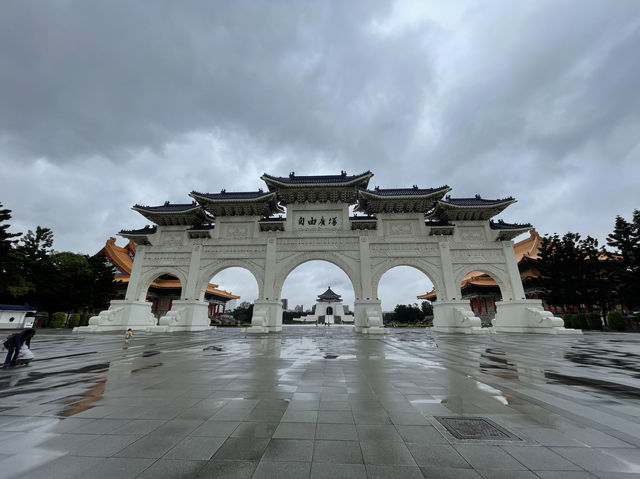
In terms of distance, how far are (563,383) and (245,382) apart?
5.21 meters

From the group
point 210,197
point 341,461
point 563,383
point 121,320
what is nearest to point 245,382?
point 341,461

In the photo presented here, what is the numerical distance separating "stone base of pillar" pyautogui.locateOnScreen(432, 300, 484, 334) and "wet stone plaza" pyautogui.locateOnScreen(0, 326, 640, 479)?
1395 cm

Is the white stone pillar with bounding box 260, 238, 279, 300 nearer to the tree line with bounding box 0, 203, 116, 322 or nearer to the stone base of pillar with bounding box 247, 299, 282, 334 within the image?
the stone base of pillar with bounding box 247, 299, 282, 334

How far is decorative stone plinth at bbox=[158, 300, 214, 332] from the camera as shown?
19.9 m

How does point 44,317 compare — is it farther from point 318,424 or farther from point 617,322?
point 617,322

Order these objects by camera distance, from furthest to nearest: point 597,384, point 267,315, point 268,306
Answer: point 268,306, point 267,315, point 597,384

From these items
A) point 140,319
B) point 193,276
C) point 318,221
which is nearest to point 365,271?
point 318,221

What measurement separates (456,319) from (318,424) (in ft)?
63.4

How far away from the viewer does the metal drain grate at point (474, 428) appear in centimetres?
246

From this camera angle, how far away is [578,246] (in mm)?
23188

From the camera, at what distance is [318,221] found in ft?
72.2

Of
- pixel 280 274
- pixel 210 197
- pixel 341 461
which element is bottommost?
pixel 341 461

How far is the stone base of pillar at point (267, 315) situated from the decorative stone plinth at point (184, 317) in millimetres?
4843

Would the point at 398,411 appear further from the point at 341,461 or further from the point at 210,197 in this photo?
the point at 210,197
